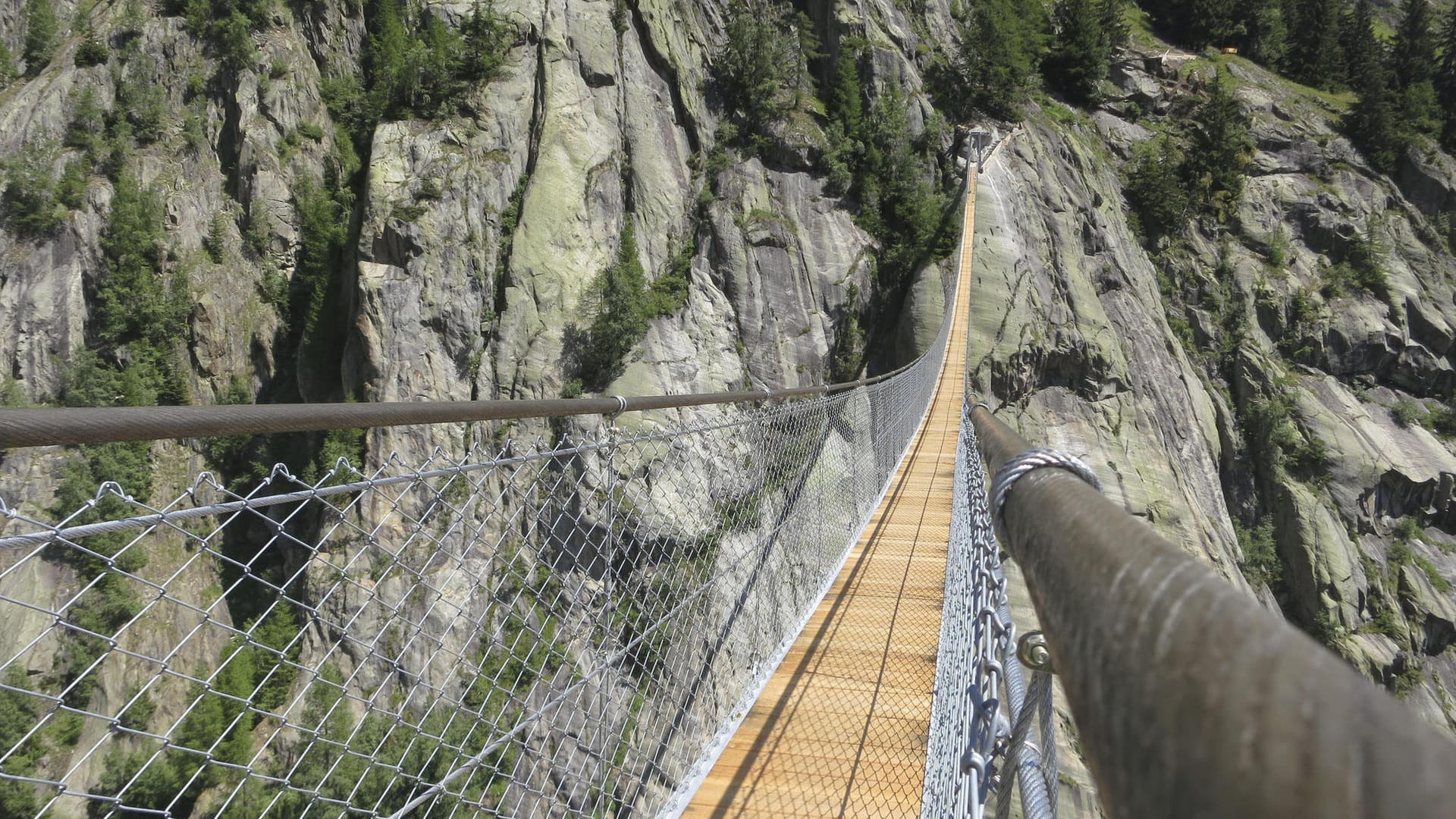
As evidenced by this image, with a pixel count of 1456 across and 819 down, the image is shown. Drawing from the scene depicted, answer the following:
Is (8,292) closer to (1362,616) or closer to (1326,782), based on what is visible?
(1326,782)

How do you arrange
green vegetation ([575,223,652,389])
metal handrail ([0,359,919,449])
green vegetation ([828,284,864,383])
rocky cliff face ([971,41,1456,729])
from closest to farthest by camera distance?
1. metal handrail ([0,359,919,449])
2. green vegetation ([575,223,652,389])
3. green vegetation ([828,284,864,383])
4. rocky cliff face ([971,41,1456,729])

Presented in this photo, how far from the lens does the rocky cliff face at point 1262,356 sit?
15.5 metres

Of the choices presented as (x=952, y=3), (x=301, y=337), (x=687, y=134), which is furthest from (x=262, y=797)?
(x=952, y=3)

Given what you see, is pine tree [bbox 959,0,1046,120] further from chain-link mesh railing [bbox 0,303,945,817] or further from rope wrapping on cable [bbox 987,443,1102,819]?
rope wrapping on cable [bbox 987,443,1102,819]

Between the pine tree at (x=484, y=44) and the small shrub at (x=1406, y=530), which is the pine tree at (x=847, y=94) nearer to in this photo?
the pine tree at (x=484, y=44)

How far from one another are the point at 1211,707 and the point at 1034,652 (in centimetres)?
94

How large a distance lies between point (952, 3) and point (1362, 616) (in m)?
20.9

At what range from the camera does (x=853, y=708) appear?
268cm

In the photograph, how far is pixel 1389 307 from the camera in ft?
70.6

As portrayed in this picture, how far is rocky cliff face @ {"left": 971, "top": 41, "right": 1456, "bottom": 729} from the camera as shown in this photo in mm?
15453

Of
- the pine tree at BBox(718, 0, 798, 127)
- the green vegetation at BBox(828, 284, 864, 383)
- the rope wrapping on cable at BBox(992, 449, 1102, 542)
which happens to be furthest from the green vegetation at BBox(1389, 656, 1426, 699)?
the rope wrapping on cable at BBox(992, 449, 1102, 542)

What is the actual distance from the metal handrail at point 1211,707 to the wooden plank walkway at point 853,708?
2.03 m

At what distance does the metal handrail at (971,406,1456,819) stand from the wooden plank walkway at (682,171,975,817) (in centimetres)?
203

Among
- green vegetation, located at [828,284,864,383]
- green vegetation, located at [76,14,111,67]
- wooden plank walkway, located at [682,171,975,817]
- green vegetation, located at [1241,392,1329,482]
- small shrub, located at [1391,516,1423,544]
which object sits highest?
green vegetation, located at [76,14,111,67]
